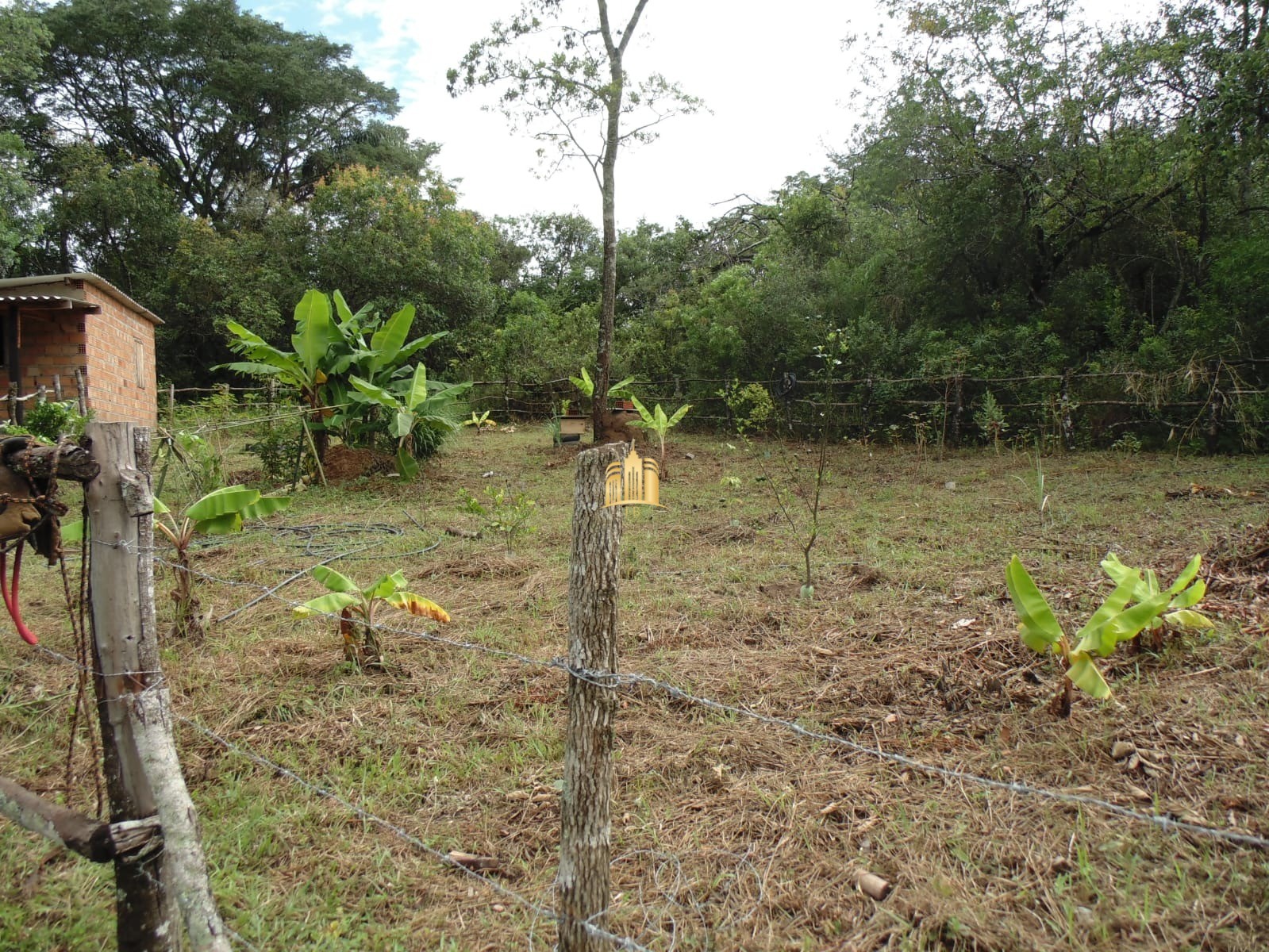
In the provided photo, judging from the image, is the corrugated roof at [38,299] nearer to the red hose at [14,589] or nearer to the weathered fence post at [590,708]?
the red hose at [14,589]

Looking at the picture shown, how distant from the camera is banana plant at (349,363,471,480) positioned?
8440 millimetres

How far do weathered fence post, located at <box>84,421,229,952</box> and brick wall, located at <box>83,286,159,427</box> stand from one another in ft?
31.9

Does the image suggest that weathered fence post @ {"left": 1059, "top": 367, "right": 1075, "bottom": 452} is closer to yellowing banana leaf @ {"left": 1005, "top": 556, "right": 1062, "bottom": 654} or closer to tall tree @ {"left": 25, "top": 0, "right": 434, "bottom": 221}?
yellowing banana leaf @ {"left": 1005, "top": 556, "right": 1062, "bottom": 654}

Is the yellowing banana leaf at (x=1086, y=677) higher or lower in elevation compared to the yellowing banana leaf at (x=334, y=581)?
lower

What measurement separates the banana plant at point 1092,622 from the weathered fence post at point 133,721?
8.29 ft

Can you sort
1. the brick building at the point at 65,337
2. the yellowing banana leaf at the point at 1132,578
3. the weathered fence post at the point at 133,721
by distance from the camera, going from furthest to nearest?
the brick building at the point at 65,337, the yellowing banana leaf at the point at 1132,578, the weathered fence post at the point at 133,721

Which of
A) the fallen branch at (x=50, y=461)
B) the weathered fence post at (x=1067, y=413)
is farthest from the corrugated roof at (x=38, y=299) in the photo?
the weathered fence post at (x=1067, y=413)

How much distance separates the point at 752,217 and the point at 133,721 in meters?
18.2

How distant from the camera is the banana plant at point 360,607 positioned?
135 inches

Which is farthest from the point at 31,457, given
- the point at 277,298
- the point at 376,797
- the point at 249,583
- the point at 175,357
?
Answer: the point at 175,357

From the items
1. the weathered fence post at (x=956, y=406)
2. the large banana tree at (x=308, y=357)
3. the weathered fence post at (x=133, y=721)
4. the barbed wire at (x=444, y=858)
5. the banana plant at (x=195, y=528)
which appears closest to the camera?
the barbed wire at (x=444, y=858)

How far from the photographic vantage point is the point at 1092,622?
8.81 ft

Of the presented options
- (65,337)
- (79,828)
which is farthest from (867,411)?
(65,337)

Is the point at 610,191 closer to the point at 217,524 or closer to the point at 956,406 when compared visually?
the point at 956,406
